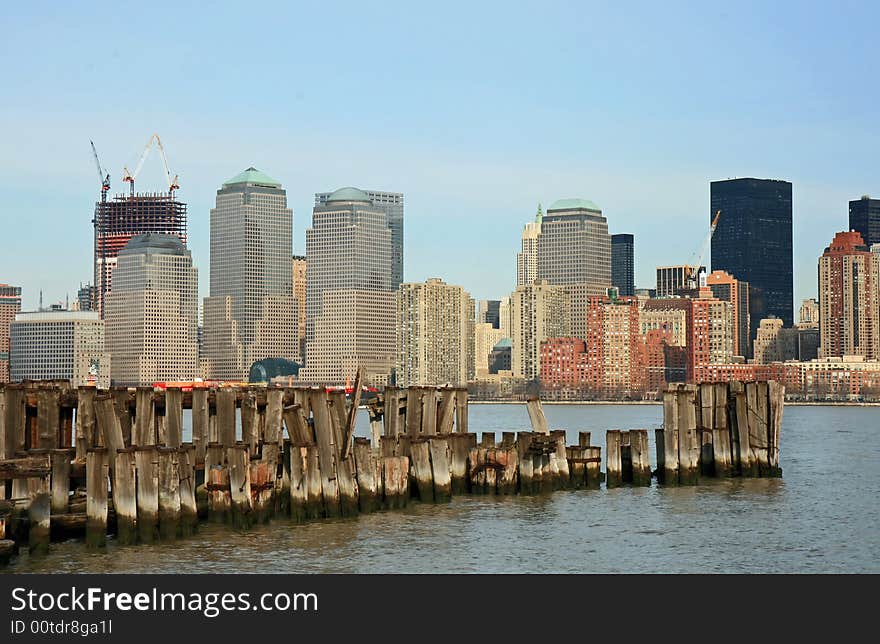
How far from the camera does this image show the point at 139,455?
3859 cm

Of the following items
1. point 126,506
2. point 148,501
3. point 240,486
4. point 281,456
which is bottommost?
point 126,506

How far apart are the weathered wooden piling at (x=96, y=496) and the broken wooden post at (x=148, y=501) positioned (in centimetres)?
88

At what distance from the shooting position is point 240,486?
141 ft

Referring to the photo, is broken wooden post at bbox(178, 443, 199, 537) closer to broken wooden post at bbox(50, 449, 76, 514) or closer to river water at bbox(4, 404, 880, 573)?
river water at bbox(4, 404, 880, 573)

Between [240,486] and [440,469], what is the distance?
8.90m

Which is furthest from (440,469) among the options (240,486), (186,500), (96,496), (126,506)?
(96,496)

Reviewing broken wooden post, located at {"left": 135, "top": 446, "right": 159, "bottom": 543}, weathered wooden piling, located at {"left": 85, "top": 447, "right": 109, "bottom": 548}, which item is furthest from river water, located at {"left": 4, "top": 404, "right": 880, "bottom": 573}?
weathered wooden piling, located at {"left": 85, "top": 447, "right": 109, "bottom": 548}

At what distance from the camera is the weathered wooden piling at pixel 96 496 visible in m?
38.6

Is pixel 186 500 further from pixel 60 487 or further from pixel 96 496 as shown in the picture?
pixel 60 487

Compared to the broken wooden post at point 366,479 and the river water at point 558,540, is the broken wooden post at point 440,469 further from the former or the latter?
the broken wooden post at point 366,479

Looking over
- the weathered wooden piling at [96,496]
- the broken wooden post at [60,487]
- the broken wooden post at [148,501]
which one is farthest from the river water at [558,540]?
the broken wooden post at [60,487]
